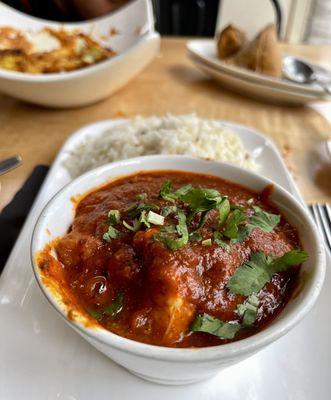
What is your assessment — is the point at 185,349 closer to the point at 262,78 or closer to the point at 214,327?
the point at 214,327

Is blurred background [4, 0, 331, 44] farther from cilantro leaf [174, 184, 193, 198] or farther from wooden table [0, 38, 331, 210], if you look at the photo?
cilantro leaf [174, 184, 193, 198]

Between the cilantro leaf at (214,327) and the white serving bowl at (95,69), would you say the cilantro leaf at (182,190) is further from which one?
the white serving bowl at (95,69)

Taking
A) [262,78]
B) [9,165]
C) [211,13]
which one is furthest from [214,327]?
[211,13]

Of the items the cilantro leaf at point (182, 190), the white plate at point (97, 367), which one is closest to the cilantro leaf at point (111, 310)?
the white plate at point (97, 367)

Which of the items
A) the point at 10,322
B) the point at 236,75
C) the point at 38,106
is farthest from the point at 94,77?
the point at 10,322

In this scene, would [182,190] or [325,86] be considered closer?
[182,190]

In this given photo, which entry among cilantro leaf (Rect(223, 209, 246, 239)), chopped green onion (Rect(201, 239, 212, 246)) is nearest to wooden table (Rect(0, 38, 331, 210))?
cilantro leaf (Rect(223, 209, 246, 239))
